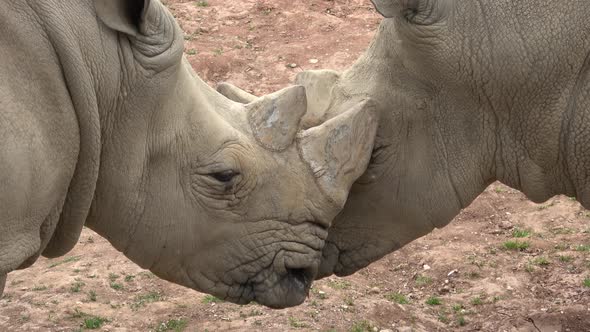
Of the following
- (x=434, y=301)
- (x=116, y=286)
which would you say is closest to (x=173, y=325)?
(x=116, y=286)

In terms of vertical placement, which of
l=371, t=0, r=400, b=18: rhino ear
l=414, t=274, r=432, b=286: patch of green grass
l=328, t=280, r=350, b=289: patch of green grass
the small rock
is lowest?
the small rock

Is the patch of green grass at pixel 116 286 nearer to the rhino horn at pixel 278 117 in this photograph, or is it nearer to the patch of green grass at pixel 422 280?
the patch of green grass at pixel 422 280

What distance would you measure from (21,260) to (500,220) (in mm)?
5314

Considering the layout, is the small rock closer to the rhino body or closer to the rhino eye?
the rhino body

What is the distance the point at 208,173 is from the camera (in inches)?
192

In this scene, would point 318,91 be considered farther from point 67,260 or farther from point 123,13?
point 67,260

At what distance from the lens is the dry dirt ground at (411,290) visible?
711 centimetres

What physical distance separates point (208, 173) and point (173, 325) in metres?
2.40

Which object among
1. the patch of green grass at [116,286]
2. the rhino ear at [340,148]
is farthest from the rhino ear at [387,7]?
the patch of green grass at [116,286]

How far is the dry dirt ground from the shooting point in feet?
23.3

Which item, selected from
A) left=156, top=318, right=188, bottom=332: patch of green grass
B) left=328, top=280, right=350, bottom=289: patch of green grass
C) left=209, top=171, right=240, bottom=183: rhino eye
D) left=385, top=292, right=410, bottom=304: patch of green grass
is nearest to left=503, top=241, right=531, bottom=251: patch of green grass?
left=385, top=292, right=410, bottom=304: patch of green grass

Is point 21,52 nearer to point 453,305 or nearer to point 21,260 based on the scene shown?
point 21,260

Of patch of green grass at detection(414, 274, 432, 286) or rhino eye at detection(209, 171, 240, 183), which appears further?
patch of green grass at detection(414, 274, 432, 286)

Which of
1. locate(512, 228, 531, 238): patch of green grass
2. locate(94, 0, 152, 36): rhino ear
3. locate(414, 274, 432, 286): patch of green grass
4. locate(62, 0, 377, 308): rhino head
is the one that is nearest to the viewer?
locate(94, 0, 152, 36): rhino ear
